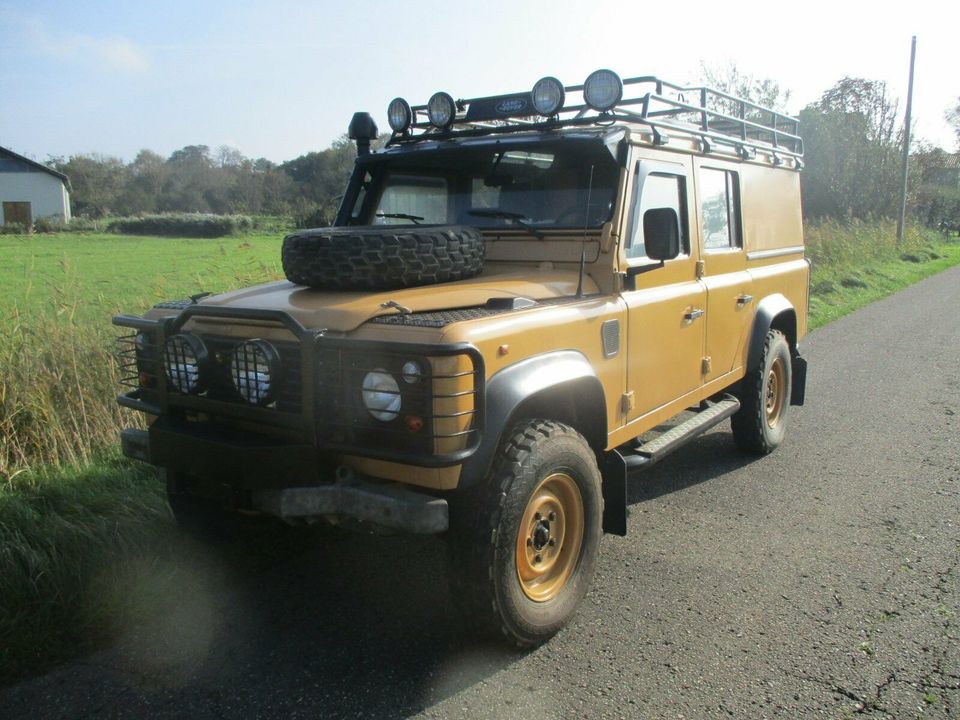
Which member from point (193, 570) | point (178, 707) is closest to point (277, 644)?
point (178, 707)

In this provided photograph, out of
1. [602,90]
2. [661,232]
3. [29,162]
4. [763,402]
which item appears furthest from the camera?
[29,162]

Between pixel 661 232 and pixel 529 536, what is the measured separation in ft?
5.22

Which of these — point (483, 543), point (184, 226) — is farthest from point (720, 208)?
point (184, 226)

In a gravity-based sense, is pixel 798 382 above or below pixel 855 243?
below

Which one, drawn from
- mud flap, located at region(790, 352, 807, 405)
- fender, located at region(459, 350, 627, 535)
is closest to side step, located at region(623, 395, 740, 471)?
fender, located at region(459, 350, 627, 535)

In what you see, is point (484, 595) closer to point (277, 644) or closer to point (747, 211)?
point (277, 644)

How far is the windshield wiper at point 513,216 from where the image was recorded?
163 inches

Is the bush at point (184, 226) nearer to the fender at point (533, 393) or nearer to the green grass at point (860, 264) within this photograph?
the green grass at point (860, 264)

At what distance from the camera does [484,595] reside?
9.92ft

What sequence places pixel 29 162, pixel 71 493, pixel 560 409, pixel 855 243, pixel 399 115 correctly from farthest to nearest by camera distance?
pixel 29 162 < pixel 855 243 < pixel 399 115 < pixel 71 493 < pixel 560 409

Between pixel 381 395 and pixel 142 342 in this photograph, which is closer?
pixel 381 395

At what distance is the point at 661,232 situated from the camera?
3.78m

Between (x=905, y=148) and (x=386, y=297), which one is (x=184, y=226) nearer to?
(x=905, y=148)

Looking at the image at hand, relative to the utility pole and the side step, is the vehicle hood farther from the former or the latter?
the utility pole
